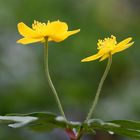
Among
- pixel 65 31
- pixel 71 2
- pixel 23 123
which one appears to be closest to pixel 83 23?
pixel 71 2

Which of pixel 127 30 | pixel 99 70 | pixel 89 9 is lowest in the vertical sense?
pixel 99 70

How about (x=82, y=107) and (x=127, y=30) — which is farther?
(x=127, y=30)

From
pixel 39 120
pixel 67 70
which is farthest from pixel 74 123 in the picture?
pixel 67 70

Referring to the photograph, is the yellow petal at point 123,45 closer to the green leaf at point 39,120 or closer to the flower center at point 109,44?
the flower center at point 109,44

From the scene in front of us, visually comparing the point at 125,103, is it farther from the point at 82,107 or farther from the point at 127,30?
the point at 127,30

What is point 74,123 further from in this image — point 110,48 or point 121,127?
point 110,48

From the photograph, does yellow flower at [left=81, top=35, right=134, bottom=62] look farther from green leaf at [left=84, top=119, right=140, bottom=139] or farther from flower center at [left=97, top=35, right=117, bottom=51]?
green leaf at [left=84, top=119, right=140, bottom=139]

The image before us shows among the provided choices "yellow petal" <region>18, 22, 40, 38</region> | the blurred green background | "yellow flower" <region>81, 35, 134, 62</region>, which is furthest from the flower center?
the blurred green background
